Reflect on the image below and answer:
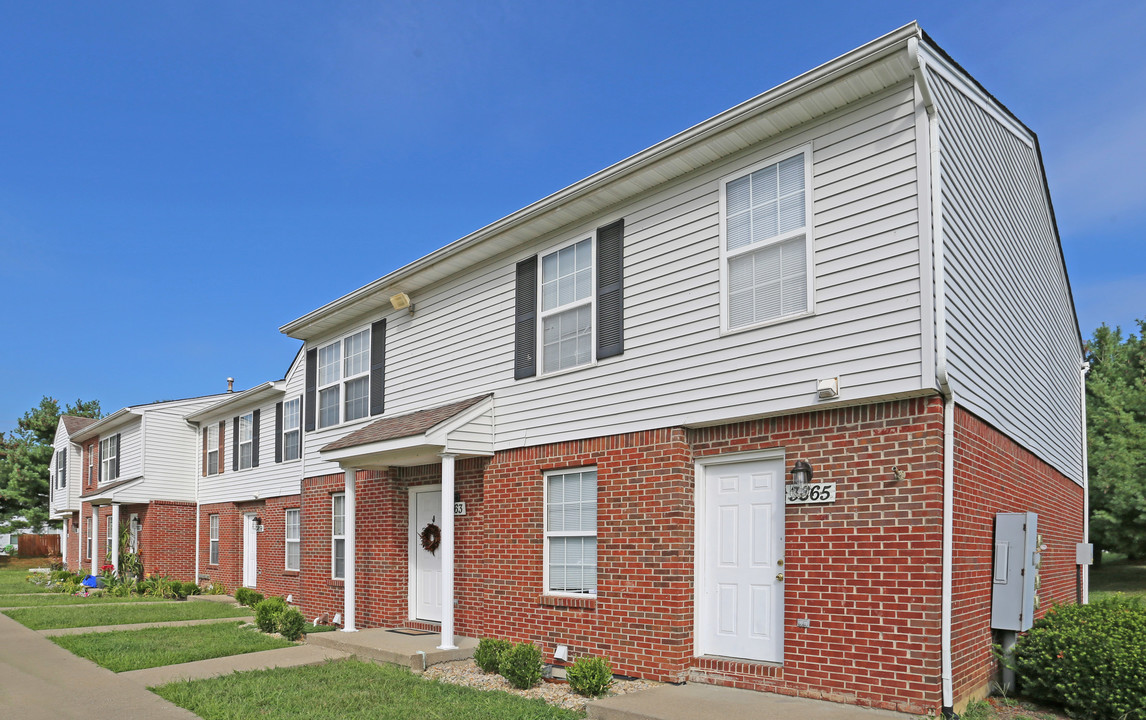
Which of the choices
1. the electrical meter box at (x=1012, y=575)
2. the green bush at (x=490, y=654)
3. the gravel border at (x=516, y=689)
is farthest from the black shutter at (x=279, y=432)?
the electrical meter box at (x=1012, y=575)

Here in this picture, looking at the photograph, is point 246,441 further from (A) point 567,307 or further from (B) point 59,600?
(A) point 567,307

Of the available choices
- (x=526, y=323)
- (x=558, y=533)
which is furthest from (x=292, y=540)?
(x=558, y=533)

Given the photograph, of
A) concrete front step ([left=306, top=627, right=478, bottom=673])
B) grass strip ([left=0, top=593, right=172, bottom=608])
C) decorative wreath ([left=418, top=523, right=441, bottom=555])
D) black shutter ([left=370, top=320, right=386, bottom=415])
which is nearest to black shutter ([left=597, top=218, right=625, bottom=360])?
concrete front step ([left=306, top=627, right=478, bottom=673])

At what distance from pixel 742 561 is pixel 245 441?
731 inches

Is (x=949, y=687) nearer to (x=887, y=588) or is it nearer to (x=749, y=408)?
(x=887, y=588)

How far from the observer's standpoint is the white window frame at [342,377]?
15.3 metres

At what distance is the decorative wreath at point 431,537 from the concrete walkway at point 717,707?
17.5ft

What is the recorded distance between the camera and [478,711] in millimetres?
8492

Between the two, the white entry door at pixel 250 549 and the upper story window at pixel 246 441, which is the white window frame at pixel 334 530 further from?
the upper story window at pixel 246 441

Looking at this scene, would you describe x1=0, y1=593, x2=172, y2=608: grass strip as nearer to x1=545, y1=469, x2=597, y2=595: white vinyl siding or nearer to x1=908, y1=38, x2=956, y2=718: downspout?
x1=545, y1=469, x2=597, y2=595: white vinyl siding

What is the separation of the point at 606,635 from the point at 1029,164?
8.68 meters

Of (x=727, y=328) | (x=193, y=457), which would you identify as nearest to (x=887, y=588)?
(x=727, y=328)

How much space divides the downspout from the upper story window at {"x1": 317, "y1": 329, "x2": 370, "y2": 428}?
405 inches

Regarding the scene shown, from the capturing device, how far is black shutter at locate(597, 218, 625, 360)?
10297 millimetres
